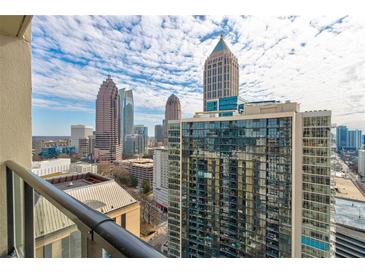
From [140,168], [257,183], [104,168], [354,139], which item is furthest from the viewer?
[140,168]

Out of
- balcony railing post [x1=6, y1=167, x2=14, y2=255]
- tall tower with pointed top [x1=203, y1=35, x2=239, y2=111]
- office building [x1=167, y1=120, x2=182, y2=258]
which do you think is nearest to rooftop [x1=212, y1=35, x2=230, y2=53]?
tall tower with pointed top [x1=203, y1=35, x2=239, y2=111]

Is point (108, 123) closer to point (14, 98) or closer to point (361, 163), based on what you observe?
point (361, 163)

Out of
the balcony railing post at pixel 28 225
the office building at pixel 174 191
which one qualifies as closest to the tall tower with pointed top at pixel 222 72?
the office building at pixel 174 191

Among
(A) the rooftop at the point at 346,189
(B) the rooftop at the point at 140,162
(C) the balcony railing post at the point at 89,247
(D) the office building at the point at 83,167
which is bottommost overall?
(A) the rooftop at the point at 346,189

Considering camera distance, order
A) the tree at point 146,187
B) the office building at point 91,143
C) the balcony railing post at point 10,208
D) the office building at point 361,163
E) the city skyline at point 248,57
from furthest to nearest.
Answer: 1. the tree at point 146,187
2. the office building at point 91,143
3. the office building at point 361,163
4. the city skyline at point 248,57
5. the balcony railing post at point 10,208

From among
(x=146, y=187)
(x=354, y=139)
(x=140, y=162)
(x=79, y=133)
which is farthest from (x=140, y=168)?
(x=354, y=139)

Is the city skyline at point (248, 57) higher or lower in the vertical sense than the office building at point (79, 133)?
higher

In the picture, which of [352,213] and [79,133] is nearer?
[352,213]

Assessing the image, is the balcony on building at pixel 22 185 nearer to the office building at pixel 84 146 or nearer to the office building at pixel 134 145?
the office building at pixel 84 146

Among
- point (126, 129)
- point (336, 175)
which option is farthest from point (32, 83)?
point (126, 129)
